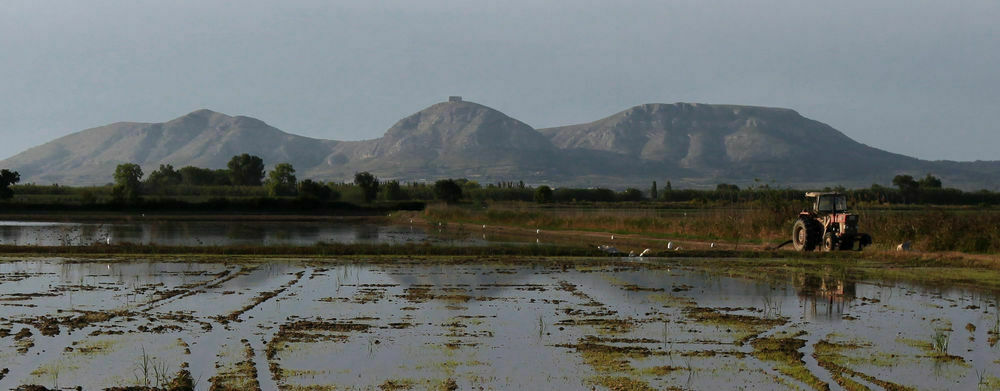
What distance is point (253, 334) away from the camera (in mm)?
11906

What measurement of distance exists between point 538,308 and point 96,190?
105216 mm

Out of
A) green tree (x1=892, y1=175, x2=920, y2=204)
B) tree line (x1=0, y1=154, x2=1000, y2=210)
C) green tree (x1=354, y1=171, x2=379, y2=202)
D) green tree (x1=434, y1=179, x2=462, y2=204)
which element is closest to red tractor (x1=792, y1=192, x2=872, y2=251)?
tree line (x1=0, y1=154, x2=1000, y2=210)

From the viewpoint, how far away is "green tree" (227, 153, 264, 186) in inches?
6467

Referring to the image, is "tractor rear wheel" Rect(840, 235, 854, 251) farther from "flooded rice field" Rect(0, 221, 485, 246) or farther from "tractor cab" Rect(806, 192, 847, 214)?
"flooded rice field" Rect(0, 221, 485, 246)

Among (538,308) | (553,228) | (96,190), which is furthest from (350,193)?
(538,308)

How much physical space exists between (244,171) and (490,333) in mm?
162095

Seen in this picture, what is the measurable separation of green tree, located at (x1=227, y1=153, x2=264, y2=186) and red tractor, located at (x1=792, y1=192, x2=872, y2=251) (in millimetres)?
145944

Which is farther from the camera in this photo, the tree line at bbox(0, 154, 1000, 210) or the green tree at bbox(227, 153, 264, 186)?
the green tree at bbox(227, 153, 264, 186)

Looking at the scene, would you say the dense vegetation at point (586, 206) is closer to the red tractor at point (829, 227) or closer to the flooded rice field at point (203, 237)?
the red tractor at point (829, 227)

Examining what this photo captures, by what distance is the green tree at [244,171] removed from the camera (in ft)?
539

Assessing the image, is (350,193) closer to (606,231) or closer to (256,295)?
(606,231)

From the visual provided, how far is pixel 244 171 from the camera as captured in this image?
548 ft

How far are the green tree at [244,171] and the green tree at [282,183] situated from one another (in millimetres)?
24666

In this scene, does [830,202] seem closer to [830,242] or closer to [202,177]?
[830,242]
